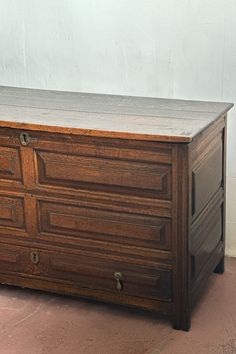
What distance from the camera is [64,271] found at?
2510 millimetres

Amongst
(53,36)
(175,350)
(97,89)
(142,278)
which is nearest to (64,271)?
(142,278)

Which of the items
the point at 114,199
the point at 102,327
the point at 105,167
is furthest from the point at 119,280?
the point at 105,167

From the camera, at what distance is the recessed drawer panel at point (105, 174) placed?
2242mm

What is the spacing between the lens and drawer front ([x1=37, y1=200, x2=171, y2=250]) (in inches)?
91.0

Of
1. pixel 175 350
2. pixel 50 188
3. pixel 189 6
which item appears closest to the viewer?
pixel 175 350

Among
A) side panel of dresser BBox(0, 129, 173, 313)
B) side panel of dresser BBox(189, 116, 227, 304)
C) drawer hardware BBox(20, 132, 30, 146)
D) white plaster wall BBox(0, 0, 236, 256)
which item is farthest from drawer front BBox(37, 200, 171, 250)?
white plaster wall BBox(0, 0, 236, 256)

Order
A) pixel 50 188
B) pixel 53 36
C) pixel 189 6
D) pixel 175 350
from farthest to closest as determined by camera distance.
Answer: pixel 53 36
pixel 189 6
pixel 50 188
pixel 175 350

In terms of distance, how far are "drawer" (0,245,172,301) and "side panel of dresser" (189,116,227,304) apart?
13 cm

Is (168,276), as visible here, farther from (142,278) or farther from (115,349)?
(115,349)

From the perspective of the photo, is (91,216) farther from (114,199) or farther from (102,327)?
(102,327)

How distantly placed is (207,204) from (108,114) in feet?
1.58

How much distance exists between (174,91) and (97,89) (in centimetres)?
33

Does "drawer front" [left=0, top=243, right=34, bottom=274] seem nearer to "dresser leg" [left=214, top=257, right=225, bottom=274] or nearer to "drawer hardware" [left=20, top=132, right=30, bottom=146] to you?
"drawer hardware" [left=20, top=132, right=30, bottom=146]

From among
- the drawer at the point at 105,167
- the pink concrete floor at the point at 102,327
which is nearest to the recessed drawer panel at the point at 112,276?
the pink concrete floor at the point at 102,327
